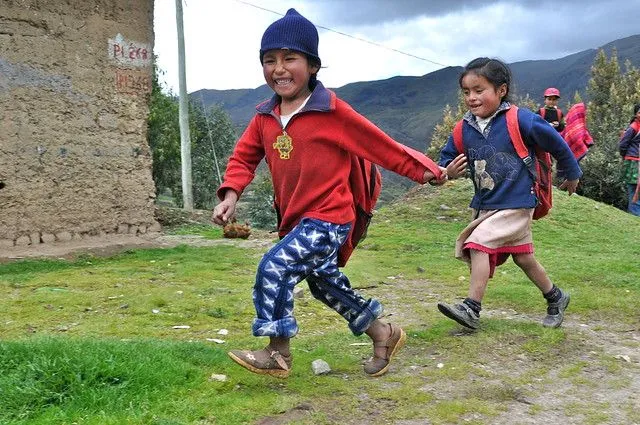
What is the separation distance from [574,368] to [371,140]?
1.52 m

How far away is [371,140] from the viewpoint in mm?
3203

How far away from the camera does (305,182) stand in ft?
10.3

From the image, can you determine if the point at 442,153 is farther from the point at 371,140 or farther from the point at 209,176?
the point at 209,176

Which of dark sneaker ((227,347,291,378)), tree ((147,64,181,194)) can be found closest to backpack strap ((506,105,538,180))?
dark sneaker ((227,347,291,378))

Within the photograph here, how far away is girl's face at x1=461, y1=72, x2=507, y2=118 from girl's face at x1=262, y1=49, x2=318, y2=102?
1230mm

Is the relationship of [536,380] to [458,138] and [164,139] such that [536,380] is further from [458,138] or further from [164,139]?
[164,139]

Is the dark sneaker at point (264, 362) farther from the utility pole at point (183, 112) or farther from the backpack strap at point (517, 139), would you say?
the utility pole at point (183, 112)

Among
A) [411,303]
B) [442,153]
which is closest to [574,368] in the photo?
[442,153]

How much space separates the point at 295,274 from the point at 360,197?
0.57m

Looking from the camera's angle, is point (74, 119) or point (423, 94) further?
point (423, 94)

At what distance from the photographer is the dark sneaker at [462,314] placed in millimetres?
3812

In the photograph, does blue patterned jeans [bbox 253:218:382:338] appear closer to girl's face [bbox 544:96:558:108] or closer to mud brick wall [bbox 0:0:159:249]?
mud brick wall [bbox 0:0:159:249]

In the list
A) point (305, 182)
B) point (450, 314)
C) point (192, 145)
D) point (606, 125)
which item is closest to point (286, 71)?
point (305, 182)

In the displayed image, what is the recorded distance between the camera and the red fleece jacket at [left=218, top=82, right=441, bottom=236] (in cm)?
313
